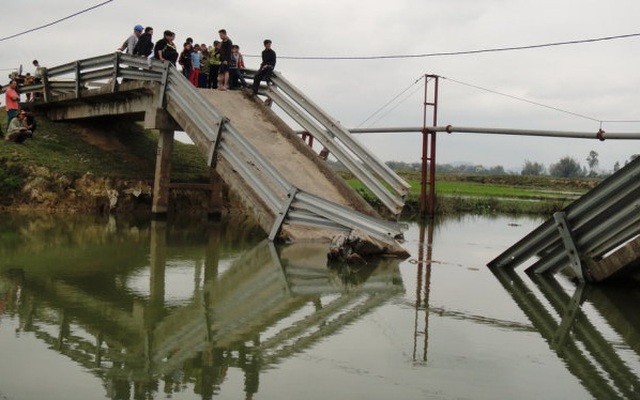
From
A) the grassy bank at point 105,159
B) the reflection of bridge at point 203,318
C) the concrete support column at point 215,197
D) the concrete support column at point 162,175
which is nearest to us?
the reflection of bridge at point 203,318

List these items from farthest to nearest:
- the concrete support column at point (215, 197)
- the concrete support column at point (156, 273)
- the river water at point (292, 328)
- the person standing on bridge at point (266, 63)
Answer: the concrete support column at point (215, 197), the person standing on bridge at point (266, 63), the concrete support column at point (156, 273), the river water at point (292, 328)

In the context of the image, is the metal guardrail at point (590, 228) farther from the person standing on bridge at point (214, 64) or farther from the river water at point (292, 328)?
the person standing on bridge at point (214, 64)

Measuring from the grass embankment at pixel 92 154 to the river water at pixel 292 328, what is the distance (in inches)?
278

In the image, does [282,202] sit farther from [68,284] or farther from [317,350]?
[317,350]

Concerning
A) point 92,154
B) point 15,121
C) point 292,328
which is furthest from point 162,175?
point 292,328

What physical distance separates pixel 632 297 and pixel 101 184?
45.9 feet

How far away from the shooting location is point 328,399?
4.85 metres

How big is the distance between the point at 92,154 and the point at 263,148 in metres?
7.87

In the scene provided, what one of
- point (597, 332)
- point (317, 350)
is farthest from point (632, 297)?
point (317, 350)

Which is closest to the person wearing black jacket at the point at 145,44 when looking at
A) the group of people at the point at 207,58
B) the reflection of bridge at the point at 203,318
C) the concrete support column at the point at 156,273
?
the group of people at the point at 207,58

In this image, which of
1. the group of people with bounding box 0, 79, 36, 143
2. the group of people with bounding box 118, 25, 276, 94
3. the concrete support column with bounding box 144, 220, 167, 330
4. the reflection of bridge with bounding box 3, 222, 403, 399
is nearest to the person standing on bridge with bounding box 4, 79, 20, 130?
the group of people with bounding box 0, 79, 36, 143

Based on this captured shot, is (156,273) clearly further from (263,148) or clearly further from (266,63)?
(266,63)

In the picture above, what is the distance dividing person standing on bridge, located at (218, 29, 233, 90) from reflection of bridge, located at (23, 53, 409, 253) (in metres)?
0.41

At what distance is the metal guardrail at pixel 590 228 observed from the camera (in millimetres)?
9531
